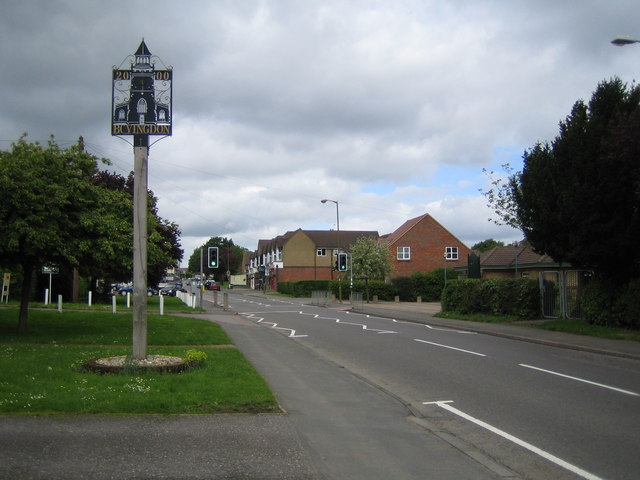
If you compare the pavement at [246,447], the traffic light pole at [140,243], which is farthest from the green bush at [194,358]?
the pavement at [246,447]

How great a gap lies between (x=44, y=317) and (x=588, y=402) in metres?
17.5

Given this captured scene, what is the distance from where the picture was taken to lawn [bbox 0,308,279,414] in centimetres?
755

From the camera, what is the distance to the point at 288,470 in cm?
552

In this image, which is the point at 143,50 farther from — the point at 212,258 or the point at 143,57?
the point at 212,258

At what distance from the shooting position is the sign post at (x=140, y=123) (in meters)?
11.2

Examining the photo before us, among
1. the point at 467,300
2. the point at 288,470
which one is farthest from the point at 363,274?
the point at 288,470

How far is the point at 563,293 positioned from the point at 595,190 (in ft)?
21.0

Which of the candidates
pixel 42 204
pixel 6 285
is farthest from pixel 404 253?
pixel 42 204

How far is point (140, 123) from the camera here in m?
11.7

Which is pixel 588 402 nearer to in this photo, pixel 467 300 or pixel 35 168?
pixel 35 168

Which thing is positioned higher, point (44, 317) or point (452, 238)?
point (452, 238)

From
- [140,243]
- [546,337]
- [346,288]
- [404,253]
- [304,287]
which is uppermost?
[404,253]

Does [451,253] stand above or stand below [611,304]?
above

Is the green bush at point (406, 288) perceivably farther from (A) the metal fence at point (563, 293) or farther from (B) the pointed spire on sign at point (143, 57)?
(B) the pointed spire on sign at point (143, 57)
